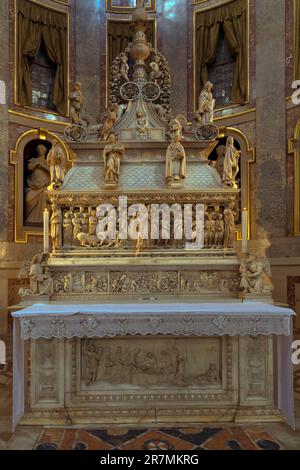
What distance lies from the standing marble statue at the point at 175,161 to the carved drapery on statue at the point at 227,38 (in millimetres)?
5633

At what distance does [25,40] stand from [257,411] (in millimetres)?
10425

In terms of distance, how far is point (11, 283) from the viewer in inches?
365

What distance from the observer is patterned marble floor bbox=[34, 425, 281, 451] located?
147 inches

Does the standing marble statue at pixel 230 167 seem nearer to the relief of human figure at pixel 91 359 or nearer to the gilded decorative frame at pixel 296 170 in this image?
the relief of human figure at pixel 91 359

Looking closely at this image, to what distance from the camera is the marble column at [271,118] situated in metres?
9.33

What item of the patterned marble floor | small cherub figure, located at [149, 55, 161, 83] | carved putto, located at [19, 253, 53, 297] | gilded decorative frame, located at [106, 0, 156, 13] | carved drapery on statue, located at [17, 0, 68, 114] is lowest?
the patterned marble floor

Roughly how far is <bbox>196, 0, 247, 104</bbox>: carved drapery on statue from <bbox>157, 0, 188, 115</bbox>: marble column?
0.43 meters

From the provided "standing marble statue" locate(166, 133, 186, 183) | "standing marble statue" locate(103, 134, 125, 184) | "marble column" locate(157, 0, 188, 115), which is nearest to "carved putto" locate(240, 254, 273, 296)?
"standing marble statue" locate(166, 133, 186, 183)

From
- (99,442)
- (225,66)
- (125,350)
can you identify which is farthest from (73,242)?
(225,66)

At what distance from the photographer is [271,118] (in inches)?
375

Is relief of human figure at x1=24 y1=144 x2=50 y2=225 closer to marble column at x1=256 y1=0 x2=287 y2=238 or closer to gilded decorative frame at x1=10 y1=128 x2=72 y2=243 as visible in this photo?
gilded decorative frame at x1=10 y1=128 x2=72 y2=243

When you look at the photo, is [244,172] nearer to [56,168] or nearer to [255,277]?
[255,277]

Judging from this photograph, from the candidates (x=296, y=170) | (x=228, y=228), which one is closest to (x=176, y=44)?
(x=296, y=170)
